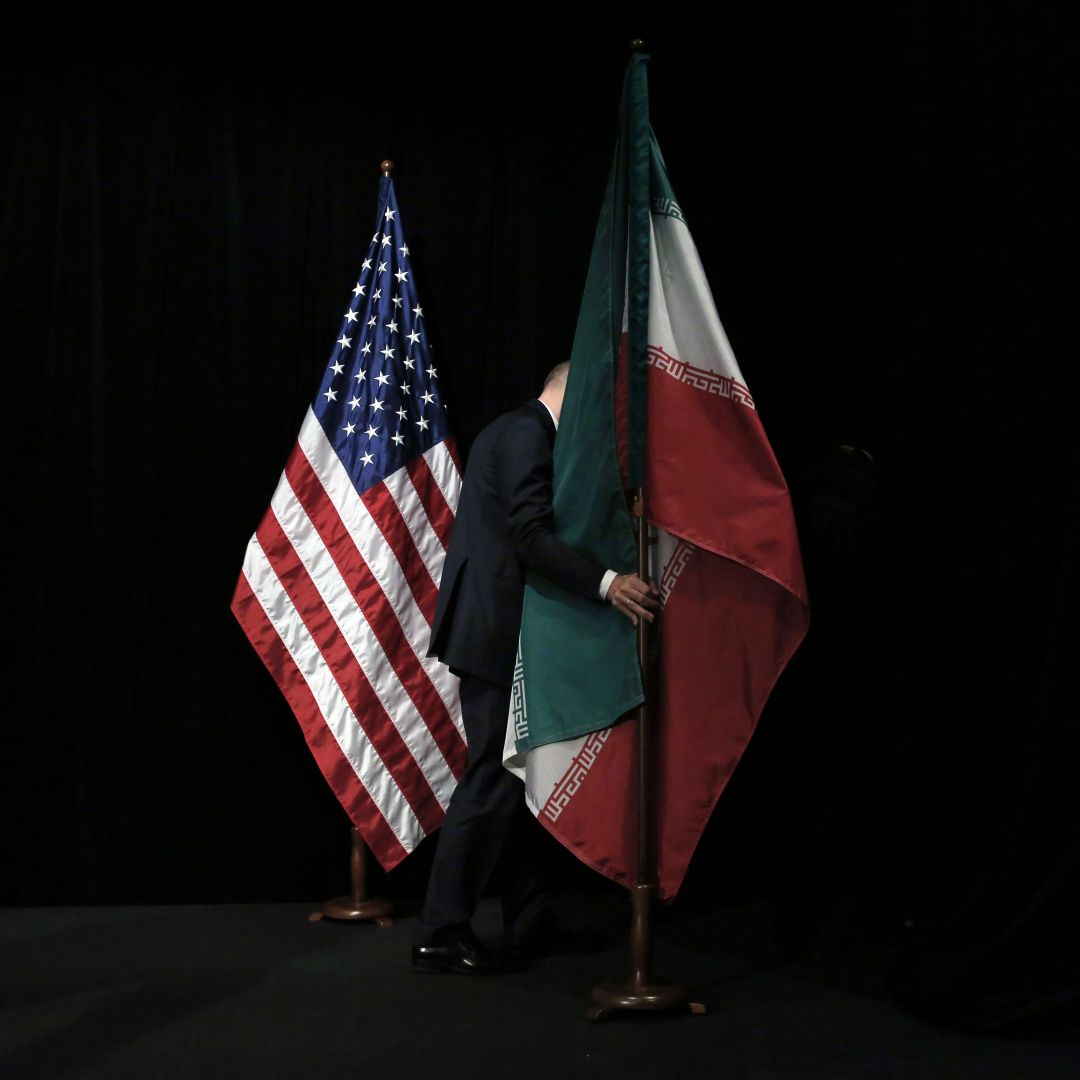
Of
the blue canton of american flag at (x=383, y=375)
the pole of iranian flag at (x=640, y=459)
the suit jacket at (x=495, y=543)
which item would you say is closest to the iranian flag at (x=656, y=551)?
the pole of iranian flag at (x=640, y=459)

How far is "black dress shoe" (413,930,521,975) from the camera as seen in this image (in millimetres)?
3098

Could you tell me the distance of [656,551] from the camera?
2930 mm

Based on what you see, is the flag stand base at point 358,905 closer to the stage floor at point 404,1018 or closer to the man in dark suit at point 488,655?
the stage floor at point 404,1018

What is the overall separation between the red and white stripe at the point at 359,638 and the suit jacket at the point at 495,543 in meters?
0.36

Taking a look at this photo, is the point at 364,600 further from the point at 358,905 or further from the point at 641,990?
the point at 641,990

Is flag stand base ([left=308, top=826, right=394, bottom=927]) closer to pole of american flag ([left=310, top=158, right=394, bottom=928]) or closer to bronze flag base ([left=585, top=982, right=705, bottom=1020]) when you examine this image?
pole of american flag ([left=310, top=158, right=394, bottom=928])

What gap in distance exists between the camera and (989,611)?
2.89 m

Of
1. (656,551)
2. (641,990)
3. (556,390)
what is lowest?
(641,990)

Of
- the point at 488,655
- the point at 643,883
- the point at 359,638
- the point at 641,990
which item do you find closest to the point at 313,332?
the point at 359,638

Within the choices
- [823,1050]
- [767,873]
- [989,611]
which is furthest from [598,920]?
[989,611]

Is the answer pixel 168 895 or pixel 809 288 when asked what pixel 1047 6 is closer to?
pixel 809 288

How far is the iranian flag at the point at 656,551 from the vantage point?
2816 mm

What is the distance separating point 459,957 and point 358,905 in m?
0.65

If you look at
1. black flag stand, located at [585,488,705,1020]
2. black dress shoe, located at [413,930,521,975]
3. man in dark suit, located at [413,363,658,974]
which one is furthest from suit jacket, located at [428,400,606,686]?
black dress shoe, located at [413,930,521,975]
